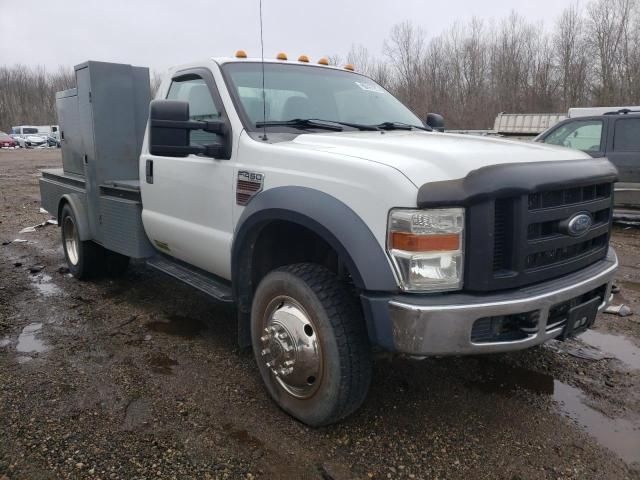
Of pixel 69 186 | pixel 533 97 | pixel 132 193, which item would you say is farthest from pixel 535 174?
pixel 533 97

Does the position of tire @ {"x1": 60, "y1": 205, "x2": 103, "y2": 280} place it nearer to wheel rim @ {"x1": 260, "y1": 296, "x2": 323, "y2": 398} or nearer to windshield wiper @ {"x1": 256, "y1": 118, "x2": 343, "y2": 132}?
windshield wiper @ {"x1": 256, "y1": 118, "x2": 343, "y2": 132}

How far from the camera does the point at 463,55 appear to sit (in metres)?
40.4

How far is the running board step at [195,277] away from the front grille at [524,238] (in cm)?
165

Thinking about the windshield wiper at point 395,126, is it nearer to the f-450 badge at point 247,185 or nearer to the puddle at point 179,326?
the f-450 badge at point 247,185

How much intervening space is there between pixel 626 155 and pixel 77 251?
7.47 meters

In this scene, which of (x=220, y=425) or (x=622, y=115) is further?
(x=622, y=115)

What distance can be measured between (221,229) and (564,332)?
2.07 metres

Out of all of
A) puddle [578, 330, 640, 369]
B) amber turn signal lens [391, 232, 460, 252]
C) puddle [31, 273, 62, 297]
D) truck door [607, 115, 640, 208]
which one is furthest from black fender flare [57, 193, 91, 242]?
truck door [607, 115, 640, 208]

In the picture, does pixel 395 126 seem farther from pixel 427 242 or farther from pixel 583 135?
pixel 583 135

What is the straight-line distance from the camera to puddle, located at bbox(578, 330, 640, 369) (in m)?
3.77

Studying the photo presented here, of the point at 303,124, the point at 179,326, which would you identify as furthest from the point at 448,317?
the point at 179,326

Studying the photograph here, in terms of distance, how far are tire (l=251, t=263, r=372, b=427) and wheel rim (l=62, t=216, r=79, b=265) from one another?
3.42 m

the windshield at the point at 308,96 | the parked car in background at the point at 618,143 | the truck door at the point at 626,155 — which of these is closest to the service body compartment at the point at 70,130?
the windshield at the point at 308,96

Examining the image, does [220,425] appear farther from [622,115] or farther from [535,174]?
[622,115]
